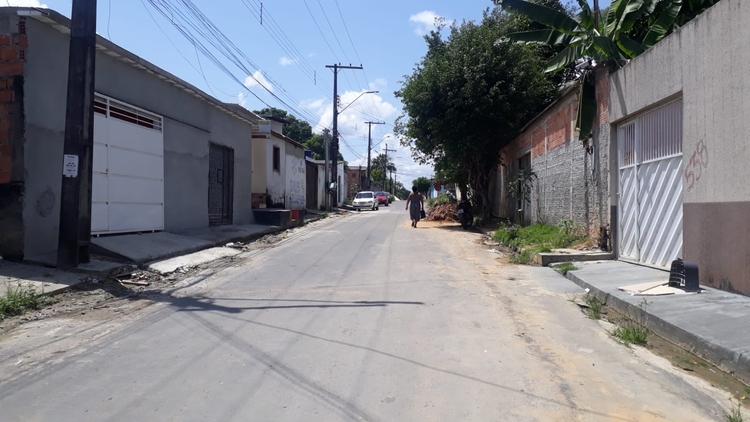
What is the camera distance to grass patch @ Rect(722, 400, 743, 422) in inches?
172

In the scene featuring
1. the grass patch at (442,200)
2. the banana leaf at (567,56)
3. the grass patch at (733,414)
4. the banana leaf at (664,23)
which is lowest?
the grass patch at (733,414)

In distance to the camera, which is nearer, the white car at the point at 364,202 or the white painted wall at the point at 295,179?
the white painted wall at the point at 295,179

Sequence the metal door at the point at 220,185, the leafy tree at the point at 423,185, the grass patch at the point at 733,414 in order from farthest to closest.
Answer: the leafy tree at the point at 423,185
the metal door at the point at 220,185
the grass patch at the point at 733,414

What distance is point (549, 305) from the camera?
8.68 m

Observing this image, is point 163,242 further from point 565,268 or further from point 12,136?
point 565,268

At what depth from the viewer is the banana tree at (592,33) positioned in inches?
485

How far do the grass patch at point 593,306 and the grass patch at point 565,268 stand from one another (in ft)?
7.13

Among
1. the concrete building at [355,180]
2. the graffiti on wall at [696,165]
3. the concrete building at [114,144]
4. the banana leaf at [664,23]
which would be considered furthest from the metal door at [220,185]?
the concrete building at [355,180]

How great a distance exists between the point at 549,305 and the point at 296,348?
4.24m

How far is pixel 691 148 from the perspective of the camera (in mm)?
9031

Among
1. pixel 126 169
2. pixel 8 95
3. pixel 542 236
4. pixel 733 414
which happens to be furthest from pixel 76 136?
pixel 542 236

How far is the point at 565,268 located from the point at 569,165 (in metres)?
5.09

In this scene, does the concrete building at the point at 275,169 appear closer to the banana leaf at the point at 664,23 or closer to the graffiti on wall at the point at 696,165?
the banana leaf at the point at 664,23

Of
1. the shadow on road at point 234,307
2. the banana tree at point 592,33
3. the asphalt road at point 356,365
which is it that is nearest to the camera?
the asphalt road at point 356,365
